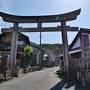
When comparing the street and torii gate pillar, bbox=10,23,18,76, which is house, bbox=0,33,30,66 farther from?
the street

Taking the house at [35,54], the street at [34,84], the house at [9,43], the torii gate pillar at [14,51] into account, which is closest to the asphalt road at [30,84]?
the street at [34,84]

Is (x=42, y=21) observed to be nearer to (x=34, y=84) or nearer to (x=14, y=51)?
(x=14, y=51)

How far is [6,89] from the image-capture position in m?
12.3

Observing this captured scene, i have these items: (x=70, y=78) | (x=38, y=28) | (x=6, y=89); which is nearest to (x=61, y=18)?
(x=38, y=28)

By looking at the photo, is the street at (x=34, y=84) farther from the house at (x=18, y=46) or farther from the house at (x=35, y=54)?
the house at (x=35, y=54)

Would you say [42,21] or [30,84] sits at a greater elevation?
[42,21]

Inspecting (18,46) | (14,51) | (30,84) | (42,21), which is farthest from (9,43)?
(30,84)

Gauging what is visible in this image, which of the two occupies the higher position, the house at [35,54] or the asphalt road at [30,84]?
the house at [35,54]

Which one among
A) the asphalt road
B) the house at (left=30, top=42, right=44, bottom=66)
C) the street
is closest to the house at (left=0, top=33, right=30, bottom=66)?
the house at (left=30, top=42, right=44, bottom=66)

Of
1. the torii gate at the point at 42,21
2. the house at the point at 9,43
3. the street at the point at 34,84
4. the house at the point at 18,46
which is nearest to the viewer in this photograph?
the street at the point at 34,84

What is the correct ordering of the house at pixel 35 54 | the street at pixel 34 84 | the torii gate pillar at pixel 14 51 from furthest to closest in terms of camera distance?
the house at pixel 35 54
the torii gate pillar at pixel 14 51
the street at pixel 34 84

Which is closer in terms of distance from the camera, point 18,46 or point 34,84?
point 34,84

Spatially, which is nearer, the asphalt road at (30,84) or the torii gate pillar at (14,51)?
the asphalt road at (30,84)

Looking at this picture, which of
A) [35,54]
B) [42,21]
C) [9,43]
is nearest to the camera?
[42,21]
